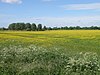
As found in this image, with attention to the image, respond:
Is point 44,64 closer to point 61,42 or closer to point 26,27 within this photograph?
point 61,42

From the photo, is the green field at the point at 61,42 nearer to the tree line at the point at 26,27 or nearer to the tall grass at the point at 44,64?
the tall grass at the point at 44,64

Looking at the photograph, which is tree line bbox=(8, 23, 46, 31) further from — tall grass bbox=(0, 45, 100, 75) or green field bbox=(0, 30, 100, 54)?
tall grass bbox=(0, 45, 100, 75)

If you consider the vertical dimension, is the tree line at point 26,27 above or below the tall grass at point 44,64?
below

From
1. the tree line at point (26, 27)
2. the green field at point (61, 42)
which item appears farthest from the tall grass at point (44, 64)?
the tree line at point (26, 27)

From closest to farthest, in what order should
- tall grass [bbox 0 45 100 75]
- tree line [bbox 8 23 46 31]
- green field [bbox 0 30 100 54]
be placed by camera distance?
tall grass [bbox 0 45 100 75], green field [bbox 0 30 100 54], tree line [bbox 8 23 46 31]

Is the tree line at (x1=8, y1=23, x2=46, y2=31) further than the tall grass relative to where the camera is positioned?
Yes

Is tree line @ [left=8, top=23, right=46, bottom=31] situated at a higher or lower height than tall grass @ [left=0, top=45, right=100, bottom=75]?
lower

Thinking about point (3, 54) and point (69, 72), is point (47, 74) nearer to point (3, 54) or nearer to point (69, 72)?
point (69, 72)

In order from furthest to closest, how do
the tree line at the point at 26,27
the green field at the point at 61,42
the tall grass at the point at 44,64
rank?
the tree line at the point at 26,27
the green field at the point at 61,42
the tall grass at the point at 44,64

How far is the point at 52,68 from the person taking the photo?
1095 cm

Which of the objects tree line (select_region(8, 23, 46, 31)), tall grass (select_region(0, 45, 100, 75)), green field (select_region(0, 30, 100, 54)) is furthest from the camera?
tree line (select_region(8, 23, 46, 31))

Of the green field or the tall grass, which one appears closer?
the tall grass

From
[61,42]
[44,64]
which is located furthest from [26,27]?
[44,64]

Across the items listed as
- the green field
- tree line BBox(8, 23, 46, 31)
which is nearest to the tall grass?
the green field
